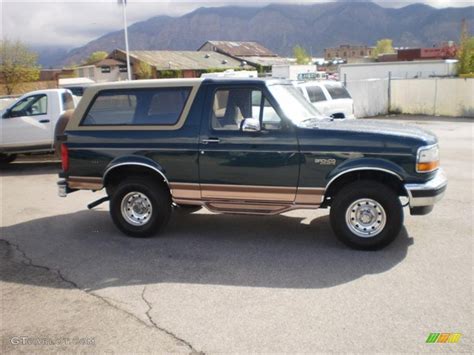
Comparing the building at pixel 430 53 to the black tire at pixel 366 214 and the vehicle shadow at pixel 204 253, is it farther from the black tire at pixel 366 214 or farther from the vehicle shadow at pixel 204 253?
the black tire at pixel 366 214

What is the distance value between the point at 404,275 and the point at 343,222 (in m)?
0.97

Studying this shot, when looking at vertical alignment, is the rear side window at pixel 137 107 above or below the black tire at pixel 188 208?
above

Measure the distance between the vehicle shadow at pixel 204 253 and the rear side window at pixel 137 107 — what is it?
1.54 m

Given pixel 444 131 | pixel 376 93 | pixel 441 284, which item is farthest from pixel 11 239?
pixel 376 93

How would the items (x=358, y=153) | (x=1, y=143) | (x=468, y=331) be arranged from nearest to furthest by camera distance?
1. (x=468, y=331)
2. (x=358, y=153)
3. (x=1, y=143)

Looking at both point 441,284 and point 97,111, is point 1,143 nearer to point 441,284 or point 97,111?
point 97,111

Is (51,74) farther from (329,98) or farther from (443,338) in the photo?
(443,338)

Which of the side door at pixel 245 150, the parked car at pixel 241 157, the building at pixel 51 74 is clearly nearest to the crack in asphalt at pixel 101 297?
the parked car at pixel 241 157

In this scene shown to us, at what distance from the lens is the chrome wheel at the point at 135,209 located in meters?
6.42

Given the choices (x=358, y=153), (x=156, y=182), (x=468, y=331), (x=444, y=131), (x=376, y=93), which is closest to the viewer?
(x=468, y=331)

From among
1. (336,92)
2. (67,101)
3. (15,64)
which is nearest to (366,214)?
(67,101)

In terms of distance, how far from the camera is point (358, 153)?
5.46m

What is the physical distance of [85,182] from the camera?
651 centimetres

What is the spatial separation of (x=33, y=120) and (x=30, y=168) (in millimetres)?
1350
